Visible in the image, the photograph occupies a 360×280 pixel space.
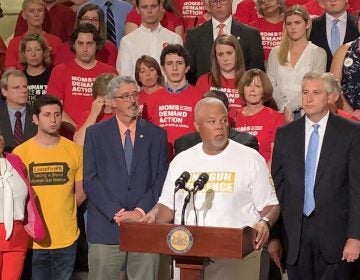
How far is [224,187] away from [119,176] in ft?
4.30

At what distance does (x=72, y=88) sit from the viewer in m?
7.94

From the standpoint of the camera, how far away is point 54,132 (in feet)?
22.6

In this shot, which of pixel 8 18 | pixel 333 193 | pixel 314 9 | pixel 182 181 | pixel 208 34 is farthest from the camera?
pixel 8 18

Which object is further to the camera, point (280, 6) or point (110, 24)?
point (110, 24)

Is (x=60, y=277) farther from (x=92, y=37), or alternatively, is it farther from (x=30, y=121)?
(x=92, y=37)

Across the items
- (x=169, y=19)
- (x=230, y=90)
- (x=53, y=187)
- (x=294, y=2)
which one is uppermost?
(x=294, y=2)

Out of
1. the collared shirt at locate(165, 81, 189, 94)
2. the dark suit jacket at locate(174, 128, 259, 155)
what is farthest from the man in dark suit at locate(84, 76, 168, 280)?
the collared shirt at locate(165, 81, 189, 94)

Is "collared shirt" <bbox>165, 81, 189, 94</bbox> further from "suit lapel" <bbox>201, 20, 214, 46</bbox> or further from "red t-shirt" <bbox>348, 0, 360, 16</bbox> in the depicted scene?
"red t-shirt" <bbox>348, 0, 360, 16</bbox>

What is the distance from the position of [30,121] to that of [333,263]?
2907 mm

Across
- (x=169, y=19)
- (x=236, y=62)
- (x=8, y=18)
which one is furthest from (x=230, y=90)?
(x=8, y=18)

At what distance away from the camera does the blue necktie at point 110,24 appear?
927 cm

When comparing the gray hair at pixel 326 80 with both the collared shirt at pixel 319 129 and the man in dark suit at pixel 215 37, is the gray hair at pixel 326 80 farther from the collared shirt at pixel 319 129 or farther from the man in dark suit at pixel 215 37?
the man in dark suit at pixel 215 37

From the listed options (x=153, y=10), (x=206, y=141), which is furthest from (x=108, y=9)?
(x=206, y=141)

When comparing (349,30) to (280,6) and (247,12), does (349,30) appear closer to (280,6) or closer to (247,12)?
(280,6)
